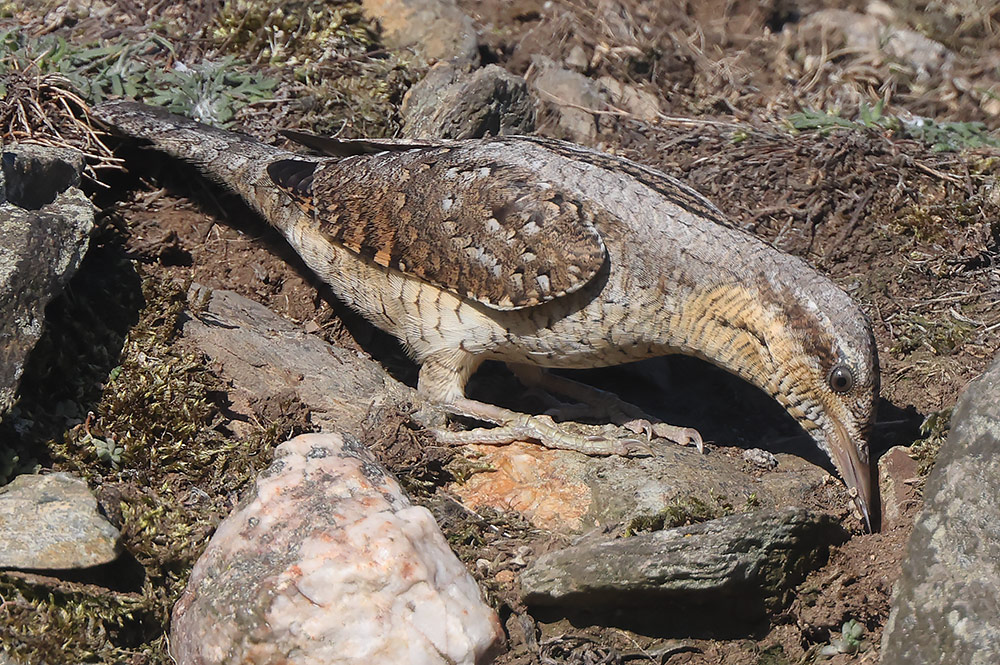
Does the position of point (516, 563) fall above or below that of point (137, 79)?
below

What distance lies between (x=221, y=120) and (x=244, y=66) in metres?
0.62

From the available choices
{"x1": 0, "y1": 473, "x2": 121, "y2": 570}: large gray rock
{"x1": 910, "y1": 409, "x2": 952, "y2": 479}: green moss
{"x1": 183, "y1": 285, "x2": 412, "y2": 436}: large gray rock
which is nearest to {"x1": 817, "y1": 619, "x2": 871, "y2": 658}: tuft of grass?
{"x1": 910, "y1": 409, "x2": 952, "y2": 479}: green moss

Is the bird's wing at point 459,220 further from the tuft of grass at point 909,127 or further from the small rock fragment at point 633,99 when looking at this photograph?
the tuft of grass at point 909,127

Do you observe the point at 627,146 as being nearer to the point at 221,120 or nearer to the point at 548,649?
the point at 221,120

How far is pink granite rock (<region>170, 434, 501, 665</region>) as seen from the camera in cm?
329

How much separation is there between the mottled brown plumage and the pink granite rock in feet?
4.68

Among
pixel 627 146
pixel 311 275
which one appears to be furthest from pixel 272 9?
pixel 627 146

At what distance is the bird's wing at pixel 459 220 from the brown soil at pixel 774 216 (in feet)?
2.87

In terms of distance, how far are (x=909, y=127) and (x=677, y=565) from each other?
14.4 ft

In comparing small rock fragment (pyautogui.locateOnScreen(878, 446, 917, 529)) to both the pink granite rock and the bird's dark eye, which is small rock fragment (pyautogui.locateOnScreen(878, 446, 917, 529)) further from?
the pink granite rock

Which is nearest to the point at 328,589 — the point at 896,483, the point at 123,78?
the point at 896,483

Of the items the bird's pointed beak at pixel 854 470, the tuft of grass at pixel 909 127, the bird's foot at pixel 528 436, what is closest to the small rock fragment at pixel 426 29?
the tuft of grass at pixel 909 127

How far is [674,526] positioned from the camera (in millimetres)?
4348

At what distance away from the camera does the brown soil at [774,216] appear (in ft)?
13.7
